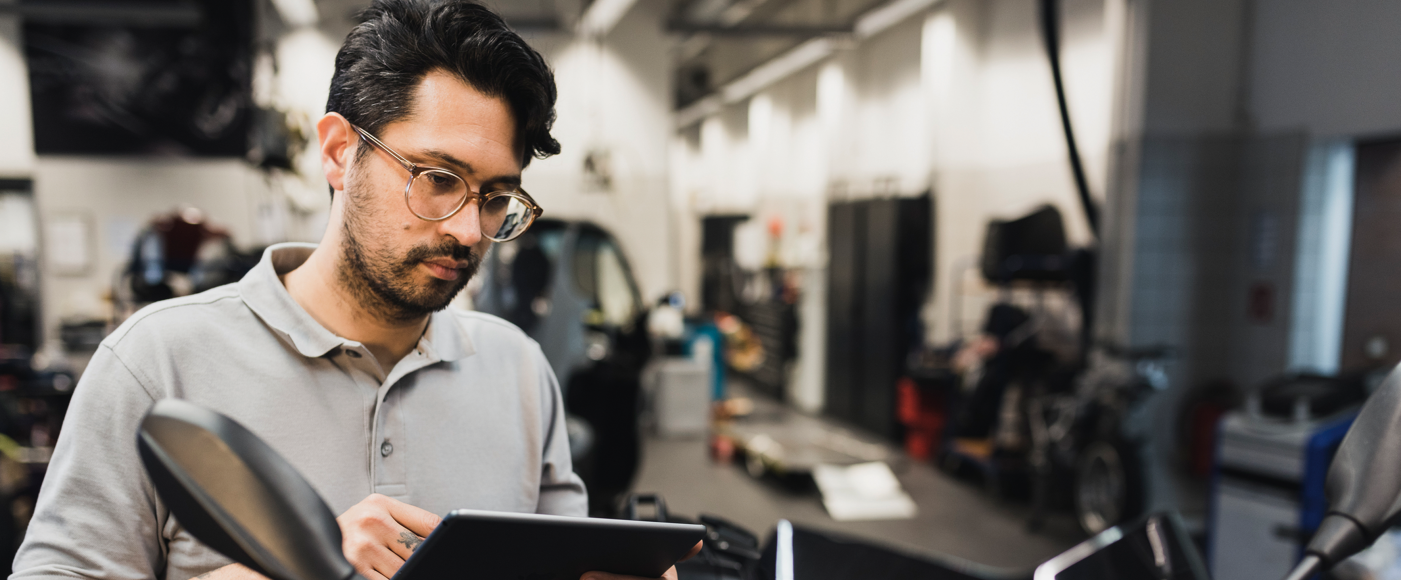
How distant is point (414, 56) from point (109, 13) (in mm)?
5928

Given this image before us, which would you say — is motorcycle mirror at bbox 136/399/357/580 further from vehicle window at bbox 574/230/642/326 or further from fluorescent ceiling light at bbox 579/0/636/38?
fluorescent ceiling light at bbox 579/0/636/38

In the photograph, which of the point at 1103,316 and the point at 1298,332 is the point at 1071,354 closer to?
the point at 1103,316

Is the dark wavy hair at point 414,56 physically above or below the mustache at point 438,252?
above

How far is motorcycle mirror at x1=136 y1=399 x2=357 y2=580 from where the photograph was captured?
0.39 meters

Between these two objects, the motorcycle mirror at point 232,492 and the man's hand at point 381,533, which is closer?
the motorcycle mirror at point 232,492

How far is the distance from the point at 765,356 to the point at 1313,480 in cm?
607

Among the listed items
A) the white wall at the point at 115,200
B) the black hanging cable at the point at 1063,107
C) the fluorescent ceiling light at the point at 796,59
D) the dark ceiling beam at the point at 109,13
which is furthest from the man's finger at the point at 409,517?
the white wall at the point at 115,200

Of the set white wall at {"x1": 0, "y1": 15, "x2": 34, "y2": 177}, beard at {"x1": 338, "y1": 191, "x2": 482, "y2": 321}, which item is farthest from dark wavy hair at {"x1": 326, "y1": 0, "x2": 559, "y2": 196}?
white wall at {"x1": 0, "y1": 15, "x2": 34, "y2": 177}

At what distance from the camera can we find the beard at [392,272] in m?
0.92

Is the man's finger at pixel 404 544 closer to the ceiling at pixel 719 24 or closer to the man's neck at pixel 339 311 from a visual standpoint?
the man's neck at pixel 339 311

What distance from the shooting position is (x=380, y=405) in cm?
96

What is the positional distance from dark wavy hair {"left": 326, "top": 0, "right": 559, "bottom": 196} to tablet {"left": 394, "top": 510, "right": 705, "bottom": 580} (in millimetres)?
549

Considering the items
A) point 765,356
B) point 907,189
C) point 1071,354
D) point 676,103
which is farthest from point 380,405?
point 676,103

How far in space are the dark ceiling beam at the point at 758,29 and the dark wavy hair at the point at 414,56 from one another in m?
5.72
